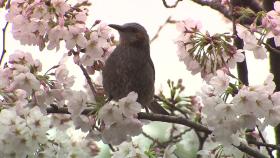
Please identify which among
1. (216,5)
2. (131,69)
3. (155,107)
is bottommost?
(155,107)

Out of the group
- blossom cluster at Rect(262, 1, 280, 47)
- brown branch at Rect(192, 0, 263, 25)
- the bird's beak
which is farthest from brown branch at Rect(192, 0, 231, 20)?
blossom cluster at Rect(262, 1, 280, 47)

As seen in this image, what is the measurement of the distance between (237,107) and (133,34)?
1.59 metres

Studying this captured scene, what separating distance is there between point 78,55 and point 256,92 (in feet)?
3.46

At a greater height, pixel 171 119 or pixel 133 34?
pixel 171 119

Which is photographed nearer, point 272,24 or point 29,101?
point 272,24

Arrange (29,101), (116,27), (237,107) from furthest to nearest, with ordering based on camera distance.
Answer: (116,27), (29,101), (237,107)

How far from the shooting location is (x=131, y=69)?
4.06 m

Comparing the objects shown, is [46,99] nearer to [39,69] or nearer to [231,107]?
[39,69]

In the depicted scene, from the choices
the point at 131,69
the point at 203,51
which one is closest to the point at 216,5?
the point at 131,69

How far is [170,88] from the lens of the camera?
421 cm

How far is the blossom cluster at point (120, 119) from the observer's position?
2805mm

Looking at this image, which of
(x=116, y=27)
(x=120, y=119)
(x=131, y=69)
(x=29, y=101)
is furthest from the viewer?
(x=131, y=69)

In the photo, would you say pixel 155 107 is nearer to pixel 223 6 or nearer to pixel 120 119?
pixel 223 6

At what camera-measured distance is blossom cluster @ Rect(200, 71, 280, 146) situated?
9.07 ft
